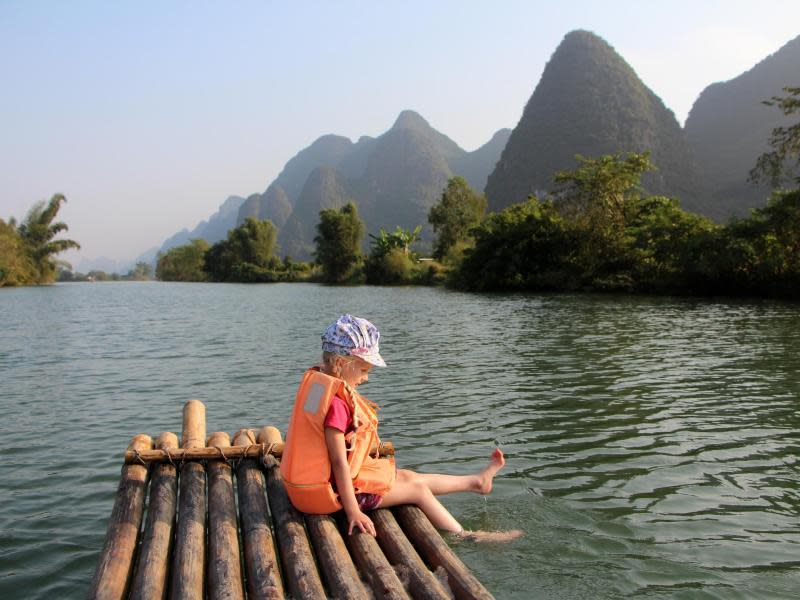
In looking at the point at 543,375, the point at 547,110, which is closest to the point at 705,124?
the point at 547,110

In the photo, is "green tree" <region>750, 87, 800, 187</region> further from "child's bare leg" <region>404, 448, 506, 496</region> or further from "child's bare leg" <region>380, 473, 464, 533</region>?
"child's bare leg" <region>380, 473, 464, 533</region>

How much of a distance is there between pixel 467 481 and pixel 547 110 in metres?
170

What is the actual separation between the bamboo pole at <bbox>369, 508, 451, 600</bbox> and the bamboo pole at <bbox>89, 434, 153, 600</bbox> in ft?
5.32

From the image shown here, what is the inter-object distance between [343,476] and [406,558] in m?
0.73

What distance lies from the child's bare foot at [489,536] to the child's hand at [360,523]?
113 centimetres

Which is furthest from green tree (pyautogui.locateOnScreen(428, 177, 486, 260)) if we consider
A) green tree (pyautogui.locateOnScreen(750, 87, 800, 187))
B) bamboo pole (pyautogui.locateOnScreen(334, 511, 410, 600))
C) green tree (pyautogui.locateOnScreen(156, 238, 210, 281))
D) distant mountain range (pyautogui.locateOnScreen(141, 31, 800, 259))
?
bamboo pole (pyautogui.locateOnScreen(334, 511, 410, 600))

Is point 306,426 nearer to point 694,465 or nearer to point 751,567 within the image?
point 751,567

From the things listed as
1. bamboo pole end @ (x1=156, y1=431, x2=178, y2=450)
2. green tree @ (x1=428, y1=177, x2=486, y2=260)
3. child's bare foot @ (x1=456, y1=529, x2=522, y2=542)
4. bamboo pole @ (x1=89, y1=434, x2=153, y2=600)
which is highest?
green tree @ (x1=428, y1=177, x2=486, y2=260)

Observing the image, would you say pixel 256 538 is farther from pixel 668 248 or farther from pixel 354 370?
pixel 668 248

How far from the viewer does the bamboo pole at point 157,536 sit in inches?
154

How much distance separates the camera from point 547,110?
165 m

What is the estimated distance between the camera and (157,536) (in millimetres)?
4527

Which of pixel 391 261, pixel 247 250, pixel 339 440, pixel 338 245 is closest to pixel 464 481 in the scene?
pixel 339 440

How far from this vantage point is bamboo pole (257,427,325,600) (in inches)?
151
